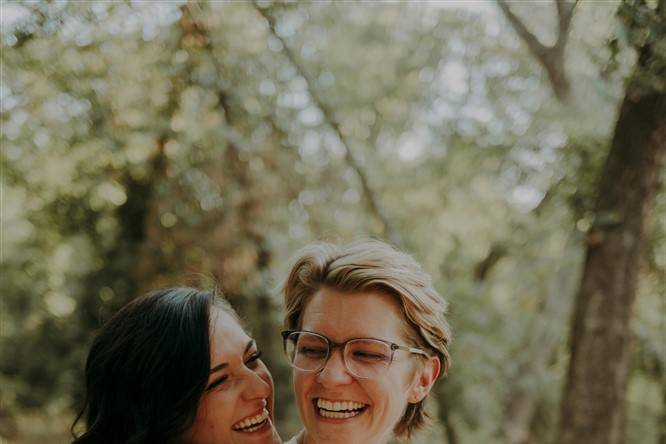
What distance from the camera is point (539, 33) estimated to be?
798 centimetres

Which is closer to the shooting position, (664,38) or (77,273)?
(664,38)

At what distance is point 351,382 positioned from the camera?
288 centimetres

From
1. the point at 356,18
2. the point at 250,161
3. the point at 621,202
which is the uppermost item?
the point at 356,18

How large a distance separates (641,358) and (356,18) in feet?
24.7

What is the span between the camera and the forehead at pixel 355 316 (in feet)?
9.64

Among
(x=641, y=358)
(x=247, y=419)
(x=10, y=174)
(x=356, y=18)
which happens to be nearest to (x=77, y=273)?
(x=10, y=174)

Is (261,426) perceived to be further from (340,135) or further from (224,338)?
(340,135)

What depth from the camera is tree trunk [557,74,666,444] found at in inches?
207

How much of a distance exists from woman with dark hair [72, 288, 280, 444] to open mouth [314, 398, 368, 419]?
24 cm

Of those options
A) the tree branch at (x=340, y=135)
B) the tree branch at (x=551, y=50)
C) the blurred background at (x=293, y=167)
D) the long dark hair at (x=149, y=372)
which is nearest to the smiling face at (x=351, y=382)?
the long dark hair at (x=149, y=372)

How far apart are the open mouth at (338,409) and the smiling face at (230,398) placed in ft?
0.78

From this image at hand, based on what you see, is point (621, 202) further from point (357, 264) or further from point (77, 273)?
point (77, 273)

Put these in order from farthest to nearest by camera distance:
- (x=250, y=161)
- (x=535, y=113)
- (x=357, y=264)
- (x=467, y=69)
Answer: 1. (x=467, y=69)
2. (x=535, y=113)
3. (x=250, y=161)
4. (x=357, y=264)

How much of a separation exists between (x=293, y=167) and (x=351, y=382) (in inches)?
233
